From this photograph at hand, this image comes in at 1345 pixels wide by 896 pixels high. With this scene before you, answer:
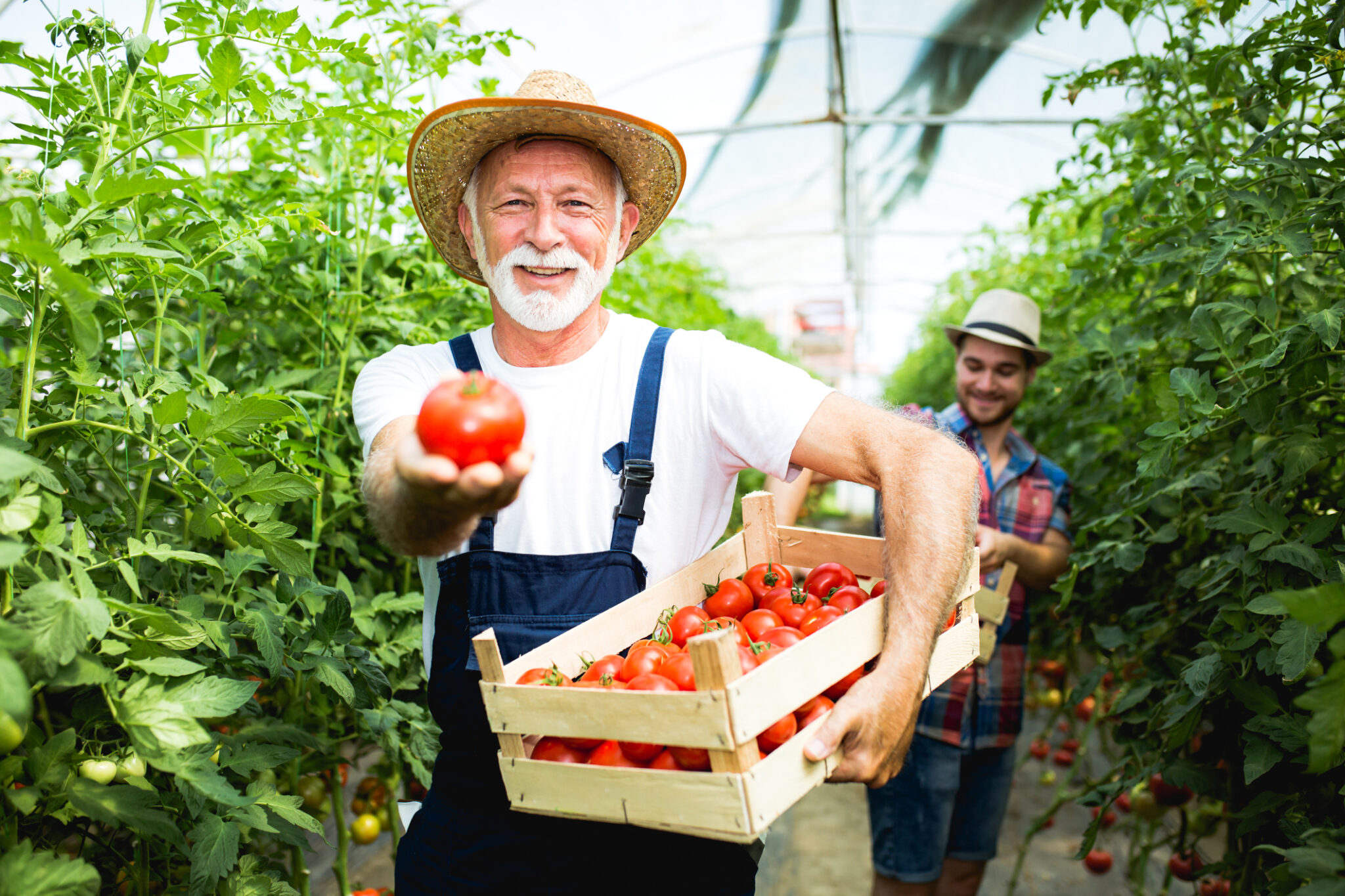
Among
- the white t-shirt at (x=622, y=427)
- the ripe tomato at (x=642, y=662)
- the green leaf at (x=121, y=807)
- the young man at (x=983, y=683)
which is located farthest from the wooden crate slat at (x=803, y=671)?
the young man at (x=983, y=683)

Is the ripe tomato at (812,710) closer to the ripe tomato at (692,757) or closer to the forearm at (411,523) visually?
the ripe tomato at (692,757)

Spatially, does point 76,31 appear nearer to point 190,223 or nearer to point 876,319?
point 190,223

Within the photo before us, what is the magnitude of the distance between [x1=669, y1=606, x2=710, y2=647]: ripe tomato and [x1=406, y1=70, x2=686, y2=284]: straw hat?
949 mm

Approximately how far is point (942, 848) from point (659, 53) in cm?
568

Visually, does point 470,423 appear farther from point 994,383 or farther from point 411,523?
point 994,383

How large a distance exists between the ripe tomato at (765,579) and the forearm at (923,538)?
266 mm

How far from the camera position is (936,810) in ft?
8.96

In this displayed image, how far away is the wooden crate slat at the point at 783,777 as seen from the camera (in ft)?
3.85

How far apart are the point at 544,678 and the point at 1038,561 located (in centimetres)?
199

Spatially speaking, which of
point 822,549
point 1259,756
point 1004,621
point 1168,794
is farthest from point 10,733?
point 1168,794

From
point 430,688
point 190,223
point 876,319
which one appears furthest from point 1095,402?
point 876,319

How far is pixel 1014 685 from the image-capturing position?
2.86 meters

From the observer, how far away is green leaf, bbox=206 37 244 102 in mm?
1387

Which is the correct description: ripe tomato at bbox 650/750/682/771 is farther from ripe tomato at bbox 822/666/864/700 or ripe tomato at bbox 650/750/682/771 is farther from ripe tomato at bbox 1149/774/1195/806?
ripe tomato at bbox 1149/774/1195/806
